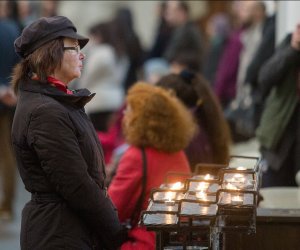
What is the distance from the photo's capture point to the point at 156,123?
6656 mm

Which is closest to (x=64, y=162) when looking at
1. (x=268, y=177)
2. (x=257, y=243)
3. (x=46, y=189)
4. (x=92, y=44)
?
(x=46, y=189)

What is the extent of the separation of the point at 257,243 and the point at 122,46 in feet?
26.9

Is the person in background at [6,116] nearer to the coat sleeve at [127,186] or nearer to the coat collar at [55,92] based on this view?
the coat sleeve at [127,186]

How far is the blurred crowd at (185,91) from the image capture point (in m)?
6.75

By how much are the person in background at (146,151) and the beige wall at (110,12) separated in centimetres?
1109

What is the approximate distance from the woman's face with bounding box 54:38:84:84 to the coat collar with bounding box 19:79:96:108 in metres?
0.08

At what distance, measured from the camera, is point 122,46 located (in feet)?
45.3

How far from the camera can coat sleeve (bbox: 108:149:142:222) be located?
648cm

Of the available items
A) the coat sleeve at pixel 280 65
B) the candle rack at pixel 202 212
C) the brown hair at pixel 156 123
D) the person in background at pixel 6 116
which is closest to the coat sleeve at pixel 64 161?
the candle rack at pixel 202 212

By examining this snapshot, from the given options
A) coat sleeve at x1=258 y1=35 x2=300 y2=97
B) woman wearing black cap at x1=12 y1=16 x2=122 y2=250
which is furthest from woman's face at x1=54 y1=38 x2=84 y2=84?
coat sleeve at x1=258 y1=35 x2=300 y2=97

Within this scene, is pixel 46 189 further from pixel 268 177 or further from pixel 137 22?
pixel 137 22

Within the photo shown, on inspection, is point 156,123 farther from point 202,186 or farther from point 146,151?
point 202,186

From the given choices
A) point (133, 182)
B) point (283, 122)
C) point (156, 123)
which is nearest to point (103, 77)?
point (283, 122)

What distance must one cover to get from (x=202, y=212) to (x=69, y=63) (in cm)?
108
